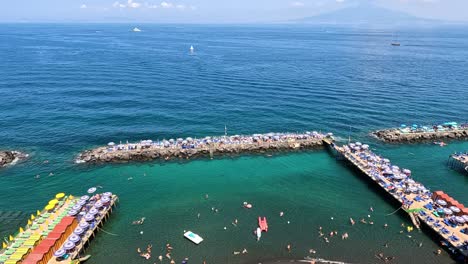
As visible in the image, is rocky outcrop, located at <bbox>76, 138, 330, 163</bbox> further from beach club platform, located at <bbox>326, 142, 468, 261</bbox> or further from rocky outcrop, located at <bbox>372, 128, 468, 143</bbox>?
rocky outcrop, located at <bbox>372, 128, 468, 143</bbox>

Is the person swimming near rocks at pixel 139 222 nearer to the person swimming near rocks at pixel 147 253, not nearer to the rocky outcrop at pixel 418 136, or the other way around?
the person swimming near rocks at pixel 147 253

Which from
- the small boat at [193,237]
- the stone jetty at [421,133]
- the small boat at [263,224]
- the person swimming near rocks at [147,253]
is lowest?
the person swimming near rocks at [147,253]

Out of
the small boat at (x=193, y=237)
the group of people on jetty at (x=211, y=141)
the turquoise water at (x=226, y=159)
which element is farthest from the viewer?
the group of people on jetty at (x=211, y=141)

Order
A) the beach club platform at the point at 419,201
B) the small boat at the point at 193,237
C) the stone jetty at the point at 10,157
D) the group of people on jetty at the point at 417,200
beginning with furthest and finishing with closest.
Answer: the stone jetty at the point at 10,157 < the group of people on jetty at the point at 417,200 < the small boat at the point at 193,237 < the beach club platform at the point at 419,201

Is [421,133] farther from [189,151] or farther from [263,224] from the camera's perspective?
[189,151]

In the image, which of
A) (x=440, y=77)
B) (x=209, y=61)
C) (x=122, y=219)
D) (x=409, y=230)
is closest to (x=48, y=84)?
(x=209, y=61)

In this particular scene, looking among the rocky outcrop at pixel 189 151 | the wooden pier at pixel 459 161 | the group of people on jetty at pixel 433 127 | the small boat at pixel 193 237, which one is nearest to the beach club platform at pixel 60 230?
the small boat at pixel 193 237

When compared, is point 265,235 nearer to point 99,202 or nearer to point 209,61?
point 99,202
